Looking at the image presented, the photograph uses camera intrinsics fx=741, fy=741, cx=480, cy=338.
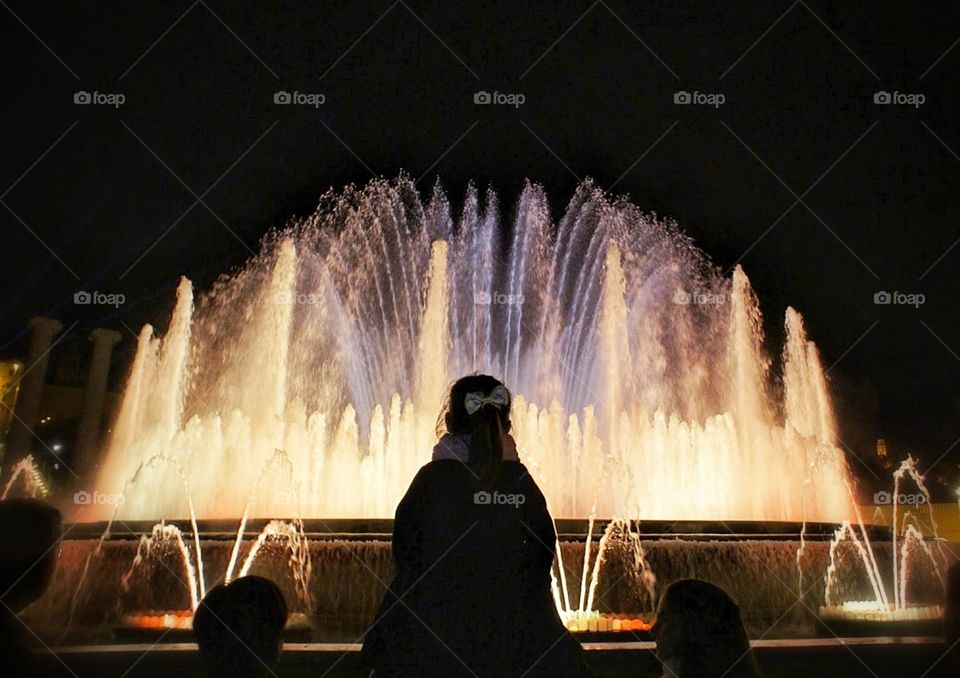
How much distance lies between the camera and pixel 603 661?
4949 millimetres

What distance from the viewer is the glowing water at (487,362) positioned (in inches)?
617

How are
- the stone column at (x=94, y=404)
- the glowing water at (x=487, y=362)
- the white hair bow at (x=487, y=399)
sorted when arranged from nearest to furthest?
the white hair bow at (x=487, y=399) → the glowing water at (x=487, y=362) → the stone column at (x=94, y=404)

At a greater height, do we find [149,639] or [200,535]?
[200,535]

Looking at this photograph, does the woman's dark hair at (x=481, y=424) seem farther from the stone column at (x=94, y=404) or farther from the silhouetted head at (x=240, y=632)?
the stone column at (x=94, y=404)

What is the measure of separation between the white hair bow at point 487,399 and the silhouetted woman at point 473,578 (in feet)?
0.17

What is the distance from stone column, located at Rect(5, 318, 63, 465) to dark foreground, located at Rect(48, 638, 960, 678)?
3816 centimetres

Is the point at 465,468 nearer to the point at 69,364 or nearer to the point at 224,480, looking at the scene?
the point at 224,480

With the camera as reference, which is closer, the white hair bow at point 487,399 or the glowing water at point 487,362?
the white hair bow at point 487,399

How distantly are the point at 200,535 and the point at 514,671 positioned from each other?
660cm

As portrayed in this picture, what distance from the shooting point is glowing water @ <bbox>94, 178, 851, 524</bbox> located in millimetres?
15664

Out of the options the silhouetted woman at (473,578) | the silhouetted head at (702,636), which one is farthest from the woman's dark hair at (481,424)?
the silhouetted head at (702,636)

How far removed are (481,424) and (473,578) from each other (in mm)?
592

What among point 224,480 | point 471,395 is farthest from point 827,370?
point 471,395

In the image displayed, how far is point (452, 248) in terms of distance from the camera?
18.8 m
